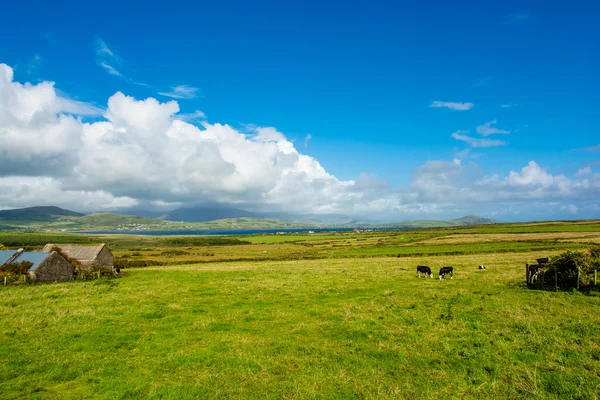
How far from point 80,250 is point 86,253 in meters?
1.12

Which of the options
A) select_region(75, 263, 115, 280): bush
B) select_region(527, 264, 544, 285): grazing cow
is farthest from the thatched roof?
select_region(527, 264, 544, 285): grazing cow

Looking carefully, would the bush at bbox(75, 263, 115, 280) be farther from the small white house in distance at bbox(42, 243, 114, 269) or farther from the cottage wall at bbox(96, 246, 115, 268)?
the cottage wall at bbox(96, 246, 115, 268)

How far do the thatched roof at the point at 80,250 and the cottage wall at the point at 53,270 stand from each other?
263 inches

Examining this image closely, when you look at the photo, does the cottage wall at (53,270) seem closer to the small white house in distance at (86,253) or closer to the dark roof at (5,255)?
the dark roof at (5,255)

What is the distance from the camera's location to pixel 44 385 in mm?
11750

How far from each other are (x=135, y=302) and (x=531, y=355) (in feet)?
86.8

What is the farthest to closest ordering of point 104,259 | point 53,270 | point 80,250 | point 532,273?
point 104,259 → point 80,250 → point 53,270 → point 532,273

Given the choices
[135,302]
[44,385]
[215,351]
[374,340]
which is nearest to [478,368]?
[374,340]

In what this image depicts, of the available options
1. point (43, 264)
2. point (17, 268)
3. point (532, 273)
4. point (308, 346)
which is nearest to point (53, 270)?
point (43, 264)

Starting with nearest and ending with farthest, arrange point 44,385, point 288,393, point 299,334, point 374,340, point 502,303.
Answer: point 288,393, point 44,385, point 374,340, point 299,334, point 502,303

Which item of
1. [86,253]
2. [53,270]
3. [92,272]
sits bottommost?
[92,272]

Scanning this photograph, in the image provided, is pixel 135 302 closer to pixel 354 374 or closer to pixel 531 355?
pixel 354 374

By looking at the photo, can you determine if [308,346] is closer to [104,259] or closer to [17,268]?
[17,268]

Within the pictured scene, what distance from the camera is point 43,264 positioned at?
142 feet
